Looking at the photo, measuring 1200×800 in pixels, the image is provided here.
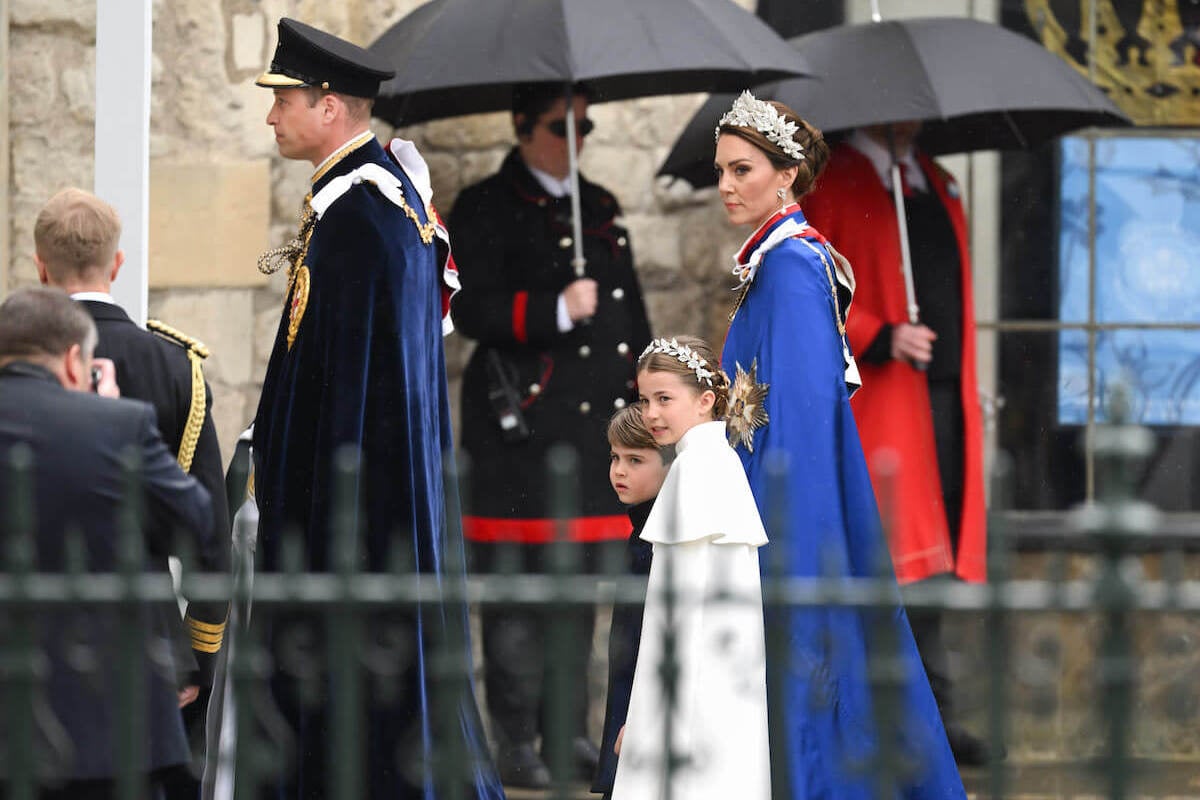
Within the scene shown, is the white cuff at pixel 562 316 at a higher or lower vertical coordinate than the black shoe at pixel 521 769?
higher

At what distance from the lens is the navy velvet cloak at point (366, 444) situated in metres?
4.69

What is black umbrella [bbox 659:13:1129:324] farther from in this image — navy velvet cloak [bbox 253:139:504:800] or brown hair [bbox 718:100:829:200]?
navy velvet cloak [bbox 253:139:504:800]

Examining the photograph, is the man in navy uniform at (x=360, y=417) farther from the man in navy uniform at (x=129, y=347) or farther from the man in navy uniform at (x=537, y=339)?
the man in navy uniform at (x=537, y=339)

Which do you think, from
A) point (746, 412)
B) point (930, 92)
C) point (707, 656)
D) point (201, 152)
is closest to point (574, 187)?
point (930, 92)

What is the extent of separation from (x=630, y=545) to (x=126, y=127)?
161 cm

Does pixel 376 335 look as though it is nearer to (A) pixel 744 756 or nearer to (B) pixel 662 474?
(B) pixel 662 474

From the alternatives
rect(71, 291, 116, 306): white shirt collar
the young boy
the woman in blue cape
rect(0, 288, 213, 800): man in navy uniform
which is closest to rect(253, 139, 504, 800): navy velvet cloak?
the young boy

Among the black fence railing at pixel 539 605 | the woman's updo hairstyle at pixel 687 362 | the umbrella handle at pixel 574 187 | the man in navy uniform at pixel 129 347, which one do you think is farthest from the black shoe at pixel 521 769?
the black fence railing at pixel 539 605

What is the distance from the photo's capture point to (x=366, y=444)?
471 cm

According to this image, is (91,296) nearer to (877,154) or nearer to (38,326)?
(38,326)

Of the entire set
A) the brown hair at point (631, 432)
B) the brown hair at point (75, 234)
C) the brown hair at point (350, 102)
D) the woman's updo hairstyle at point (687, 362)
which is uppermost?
the brown hair at point (350, 102)

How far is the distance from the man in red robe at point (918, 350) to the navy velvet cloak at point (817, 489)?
163cm

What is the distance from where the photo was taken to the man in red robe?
21.4ft

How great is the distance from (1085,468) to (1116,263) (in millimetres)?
719
